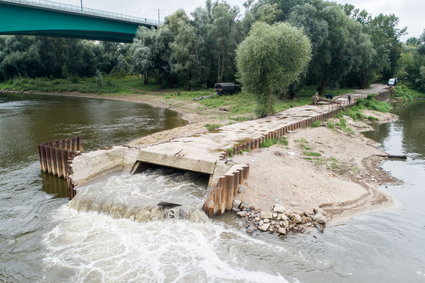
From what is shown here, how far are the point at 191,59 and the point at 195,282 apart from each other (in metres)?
51.5

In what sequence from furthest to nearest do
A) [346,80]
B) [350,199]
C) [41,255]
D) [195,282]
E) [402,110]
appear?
[346,80] → [402,110] → [350,199] → [41,255] → [195,282]

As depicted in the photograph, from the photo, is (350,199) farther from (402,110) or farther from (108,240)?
(402,110)

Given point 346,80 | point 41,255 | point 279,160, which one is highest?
point 346,80

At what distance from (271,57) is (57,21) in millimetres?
36828

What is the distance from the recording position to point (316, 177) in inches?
674

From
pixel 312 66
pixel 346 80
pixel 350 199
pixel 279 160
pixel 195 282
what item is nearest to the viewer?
pixel 195 282

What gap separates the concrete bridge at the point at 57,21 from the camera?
4297cm

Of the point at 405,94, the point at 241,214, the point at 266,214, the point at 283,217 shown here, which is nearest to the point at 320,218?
the point at 283,217

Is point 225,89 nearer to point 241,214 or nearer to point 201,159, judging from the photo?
point 201,159

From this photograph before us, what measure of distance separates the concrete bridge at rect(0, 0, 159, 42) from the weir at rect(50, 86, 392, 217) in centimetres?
3567

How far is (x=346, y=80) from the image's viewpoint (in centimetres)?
6669

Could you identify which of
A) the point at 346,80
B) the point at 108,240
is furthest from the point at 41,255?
the point at 346,80

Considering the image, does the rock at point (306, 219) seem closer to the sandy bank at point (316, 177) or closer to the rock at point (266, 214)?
the sandy bank at point (316, 177)

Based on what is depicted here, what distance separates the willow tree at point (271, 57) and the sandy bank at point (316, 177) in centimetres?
725
